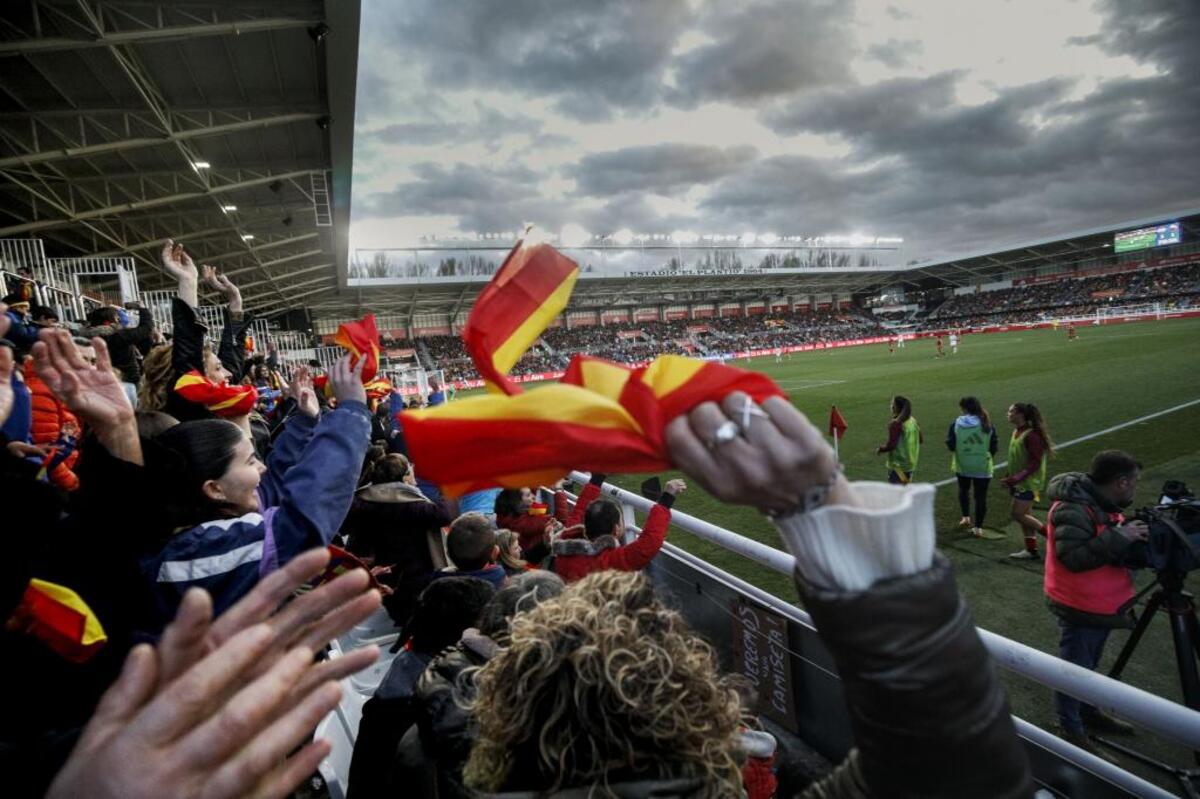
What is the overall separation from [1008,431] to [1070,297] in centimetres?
5888

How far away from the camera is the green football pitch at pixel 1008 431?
397 centimetres

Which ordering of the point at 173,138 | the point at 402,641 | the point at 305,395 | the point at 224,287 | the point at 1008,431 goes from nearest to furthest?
the point at 402,641 < the point at 305,395 < the point at 224,287 < the point at 1008,431 < the point at 173,138

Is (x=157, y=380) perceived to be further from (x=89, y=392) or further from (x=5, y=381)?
(x=89, y=392)

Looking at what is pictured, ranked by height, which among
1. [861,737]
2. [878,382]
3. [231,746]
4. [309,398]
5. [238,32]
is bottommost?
[878,382]

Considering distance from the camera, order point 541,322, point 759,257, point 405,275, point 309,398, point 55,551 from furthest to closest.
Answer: point 759,257 → point 405,275 → point 309,398 → point 55,551 → point 541,322

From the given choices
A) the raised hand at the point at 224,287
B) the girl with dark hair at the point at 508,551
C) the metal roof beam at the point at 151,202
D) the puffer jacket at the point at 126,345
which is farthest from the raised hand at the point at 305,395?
the metal roof beam at the point at 151,202

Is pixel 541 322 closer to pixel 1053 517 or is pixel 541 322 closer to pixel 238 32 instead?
pixel 1053 517

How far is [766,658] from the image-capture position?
9.34ft

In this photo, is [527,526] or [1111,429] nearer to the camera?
[527,526]

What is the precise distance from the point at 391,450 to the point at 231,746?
6605mm

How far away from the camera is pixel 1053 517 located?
132 inches

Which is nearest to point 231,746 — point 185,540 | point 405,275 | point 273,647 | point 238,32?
point 273,647

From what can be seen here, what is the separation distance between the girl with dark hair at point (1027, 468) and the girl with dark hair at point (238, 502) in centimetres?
597

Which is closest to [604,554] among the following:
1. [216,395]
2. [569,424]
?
[216,395]
